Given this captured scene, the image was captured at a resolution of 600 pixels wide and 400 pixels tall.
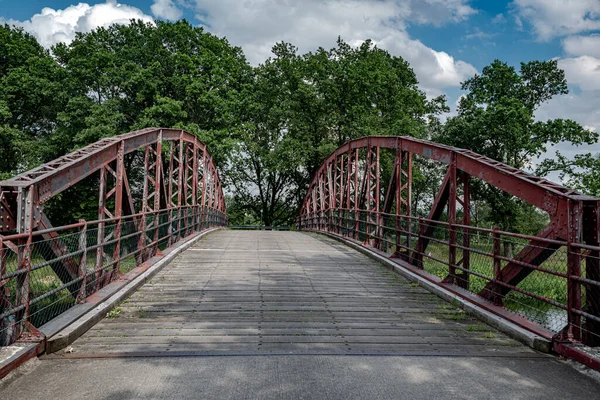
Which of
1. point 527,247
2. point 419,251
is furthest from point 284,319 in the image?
point 419,251

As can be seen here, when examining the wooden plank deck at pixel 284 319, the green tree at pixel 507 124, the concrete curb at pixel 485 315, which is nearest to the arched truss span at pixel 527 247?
the concrete curb at pixel 485 315

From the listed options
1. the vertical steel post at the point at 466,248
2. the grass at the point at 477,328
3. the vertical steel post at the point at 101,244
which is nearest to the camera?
the grass at the point at 477,328

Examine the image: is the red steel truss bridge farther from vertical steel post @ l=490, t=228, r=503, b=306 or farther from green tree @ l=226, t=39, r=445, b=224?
green tree @ l=226, t=39, r=445, b=224

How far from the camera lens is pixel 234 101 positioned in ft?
88.7

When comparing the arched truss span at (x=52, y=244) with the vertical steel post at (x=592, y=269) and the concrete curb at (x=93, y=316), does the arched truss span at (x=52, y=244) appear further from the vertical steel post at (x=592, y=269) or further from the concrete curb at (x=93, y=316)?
the vertical steel post at (x=592, y=269)

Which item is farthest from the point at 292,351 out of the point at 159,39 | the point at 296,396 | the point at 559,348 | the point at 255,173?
the point at 255,173

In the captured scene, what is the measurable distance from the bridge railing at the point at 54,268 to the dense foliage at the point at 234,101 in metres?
16.7

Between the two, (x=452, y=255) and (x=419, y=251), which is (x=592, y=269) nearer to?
(x=452, y=255)

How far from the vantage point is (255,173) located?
39688 mm

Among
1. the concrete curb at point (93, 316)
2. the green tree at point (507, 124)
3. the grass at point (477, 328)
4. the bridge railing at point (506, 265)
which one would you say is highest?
the green tree at point (507, 124)

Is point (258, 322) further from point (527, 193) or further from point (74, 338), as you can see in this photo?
point (527, 193)

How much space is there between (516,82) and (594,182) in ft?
24.7

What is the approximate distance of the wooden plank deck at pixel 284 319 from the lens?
15.3 feet

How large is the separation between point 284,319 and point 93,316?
7.21 ft
